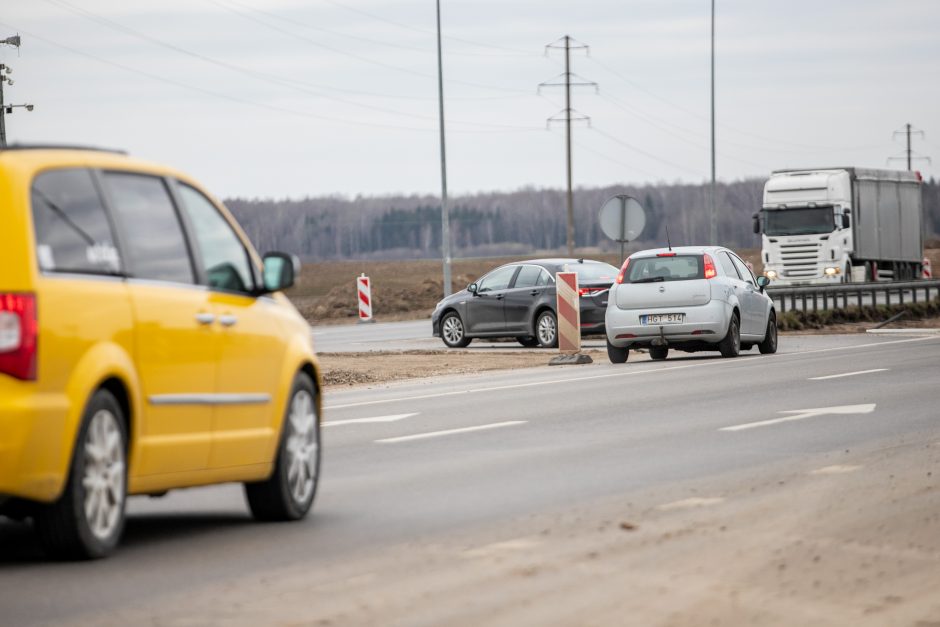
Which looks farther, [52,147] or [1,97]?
[1,97]

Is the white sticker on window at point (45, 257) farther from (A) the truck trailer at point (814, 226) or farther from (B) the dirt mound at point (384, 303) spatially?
(B) the dirt mound at point (384, 303)

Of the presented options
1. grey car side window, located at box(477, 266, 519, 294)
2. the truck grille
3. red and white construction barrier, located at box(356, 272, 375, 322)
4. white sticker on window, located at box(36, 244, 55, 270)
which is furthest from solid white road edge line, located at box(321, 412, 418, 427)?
the truck grille

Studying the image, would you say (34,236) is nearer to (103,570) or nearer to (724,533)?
(103,570)

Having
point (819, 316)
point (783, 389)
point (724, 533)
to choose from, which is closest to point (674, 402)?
point (783, 389)

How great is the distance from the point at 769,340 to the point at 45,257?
2052cm

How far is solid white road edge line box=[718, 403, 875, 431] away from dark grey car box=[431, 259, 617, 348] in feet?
45.3

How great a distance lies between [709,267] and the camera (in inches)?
983

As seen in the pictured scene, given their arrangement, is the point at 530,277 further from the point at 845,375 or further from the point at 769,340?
the point at 845,375

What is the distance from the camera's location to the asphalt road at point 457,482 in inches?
263

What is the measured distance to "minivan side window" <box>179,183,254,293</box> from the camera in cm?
856

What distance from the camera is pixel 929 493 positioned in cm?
972

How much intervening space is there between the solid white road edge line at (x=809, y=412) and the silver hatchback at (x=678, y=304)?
848 centimetres

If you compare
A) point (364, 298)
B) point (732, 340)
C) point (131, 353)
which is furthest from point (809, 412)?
point (364, 298)

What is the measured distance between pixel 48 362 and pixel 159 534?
1.88 m
